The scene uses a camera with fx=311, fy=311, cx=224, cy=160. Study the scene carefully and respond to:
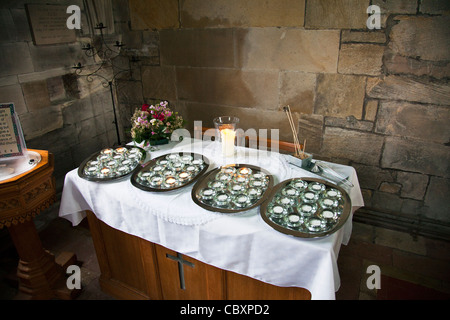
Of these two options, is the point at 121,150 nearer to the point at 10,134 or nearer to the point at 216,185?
the point at 10,134

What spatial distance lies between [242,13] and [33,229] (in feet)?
7.76

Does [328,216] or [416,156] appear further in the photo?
[416,156]

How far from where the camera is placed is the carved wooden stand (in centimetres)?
187

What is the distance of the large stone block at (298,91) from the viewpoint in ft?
8.80

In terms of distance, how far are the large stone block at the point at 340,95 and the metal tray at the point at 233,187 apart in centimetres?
117

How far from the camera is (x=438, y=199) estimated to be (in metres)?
2.58

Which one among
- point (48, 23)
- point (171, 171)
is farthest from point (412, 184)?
point (48, 23)

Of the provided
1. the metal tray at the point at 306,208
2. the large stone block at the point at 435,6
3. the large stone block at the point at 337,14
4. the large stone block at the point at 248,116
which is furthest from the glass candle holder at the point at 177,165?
the large stone block at the point at 435,6

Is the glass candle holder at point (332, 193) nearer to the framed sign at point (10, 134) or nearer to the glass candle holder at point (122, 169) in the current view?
the glass candle holder at point (122, 169)

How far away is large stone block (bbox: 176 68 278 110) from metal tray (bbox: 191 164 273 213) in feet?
3.94

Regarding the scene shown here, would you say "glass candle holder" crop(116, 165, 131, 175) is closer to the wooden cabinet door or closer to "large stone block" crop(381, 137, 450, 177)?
the wooden cabinet door

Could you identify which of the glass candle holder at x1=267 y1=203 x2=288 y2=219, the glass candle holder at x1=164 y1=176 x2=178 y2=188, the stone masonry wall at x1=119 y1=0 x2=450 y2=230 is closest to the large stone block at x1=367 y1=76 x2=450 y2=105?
the stone masonry wall at x1=119 y1=0 x2=450 y2=230

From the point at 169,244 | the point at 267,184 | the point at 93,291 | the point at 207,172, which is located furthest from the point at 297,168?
the point at 93,291

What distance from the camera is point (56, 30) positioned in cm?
289
